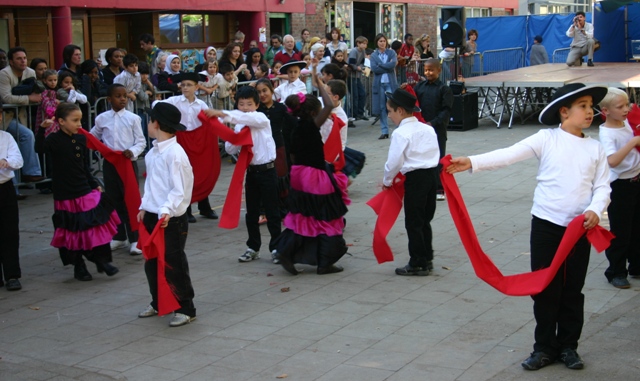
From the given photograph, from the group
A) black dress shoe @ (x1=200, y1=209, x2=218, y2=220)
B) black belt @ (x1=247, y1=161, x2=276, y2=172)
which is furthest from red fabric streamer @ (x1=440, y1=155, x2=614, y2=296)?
black dress shoe @ (x1=200, y1=209, x2=218, y2=220)

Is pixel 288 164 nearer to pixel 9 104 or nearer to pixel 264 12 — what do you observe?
pixel 9 104

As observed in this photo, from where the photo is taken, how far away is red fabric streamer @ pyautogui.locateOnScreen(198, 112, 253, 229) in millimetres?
8273

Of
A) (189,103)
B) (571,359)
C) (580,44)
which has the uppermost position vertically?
(580,44)

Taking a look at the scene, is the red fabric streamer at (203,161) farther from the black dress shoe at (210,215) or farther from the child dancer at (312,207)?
the black dress shoe at (210,215)

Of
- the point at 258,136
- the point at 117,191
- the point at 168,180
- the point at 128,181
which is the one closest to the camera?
the point at 168,180

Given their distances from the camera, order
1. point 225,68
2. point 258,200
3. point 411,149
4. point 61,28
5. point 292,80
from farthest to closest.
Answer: point 61,28 → point 225,68 → point 292,80 → point 258,200 → point 411,149

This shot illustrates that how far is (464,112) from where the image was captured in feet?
60.8

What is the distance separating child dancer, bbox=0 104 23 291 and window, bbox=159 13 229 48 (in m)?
14.9

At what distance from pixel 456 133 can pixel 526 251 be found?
985 cm

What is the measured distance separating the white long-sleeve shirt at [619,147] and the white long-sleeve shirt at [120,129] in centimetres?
470

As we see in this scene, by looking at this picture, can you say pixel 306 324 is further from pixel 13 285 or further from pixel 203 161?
pixel 203 161

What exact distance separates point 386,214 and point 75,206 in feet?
9.60

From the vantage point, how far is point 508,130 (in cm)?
1875

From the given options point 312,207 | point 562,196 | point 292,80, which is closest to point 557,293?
point 562,196
